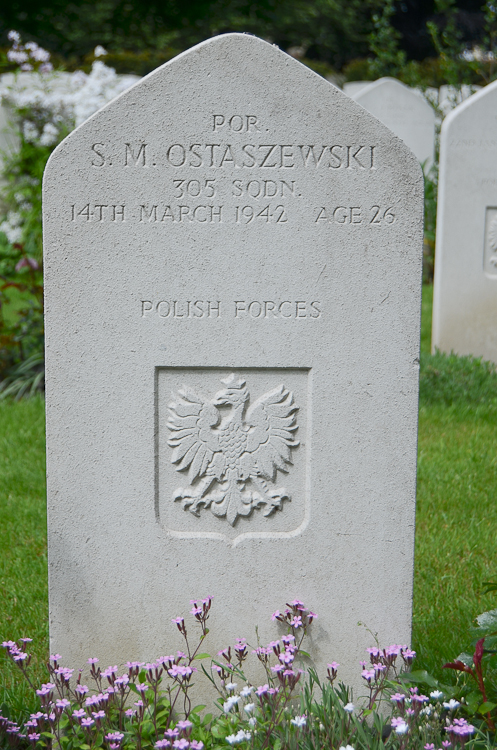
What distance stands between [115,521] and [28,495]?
1916 millimetres

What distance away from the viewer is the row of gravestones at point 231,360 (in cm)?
207

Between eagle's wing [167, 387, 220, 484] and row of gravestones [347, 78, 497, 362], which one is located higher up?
row of gravestones [347, 78, 497, 362]

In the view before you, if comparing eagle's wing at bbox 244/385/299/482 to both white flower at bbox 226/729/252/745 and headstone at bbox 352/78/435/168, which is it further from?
headstone at bbox 352/78/435/168

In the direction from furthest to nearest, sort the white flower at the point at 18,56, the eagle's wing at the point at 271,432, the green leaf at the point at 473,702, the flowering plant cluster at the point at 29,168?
the white flower at the point at 18,56 → the flowering plant cluster at the point at 29,168 → the eagle's wing at the point at 271,432 → the green leaf at the point at 473,702

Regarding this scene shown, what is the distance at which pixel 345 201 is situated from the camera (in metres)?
2.10

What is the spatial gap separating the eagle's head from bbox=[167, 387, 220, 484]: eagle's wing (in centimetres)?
3

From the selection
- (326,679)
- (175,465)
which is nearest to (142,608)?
(175,465)

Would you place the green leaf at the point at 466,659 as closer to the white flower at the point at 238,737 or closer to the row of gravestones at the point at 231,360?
the row of gravestones at the point at 231,360

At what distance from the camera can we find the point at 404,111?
912cm

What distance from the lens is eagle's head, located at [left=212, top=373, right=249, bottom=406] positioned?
7.24ft

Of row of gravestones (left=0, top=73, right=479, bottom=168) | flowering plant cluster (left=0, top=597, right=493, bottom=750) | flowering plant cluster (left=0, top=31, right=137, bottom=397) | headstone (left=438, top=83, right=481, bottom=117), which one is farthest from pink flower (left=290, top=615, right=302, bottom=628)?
headstone (left=438, top=83, right=481, bottom=117)

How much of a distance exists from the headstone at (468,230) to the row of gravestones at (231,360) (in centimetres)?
400

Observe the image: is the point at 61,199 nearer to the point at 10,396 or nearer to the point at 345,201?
the point at 345,201

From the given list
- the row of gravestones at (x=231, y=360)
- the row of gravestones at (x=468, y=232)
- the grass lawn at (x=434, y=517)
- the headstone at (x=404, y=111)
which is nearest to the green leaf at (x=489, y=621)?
the row of gravestones at (x=231, y=360)
